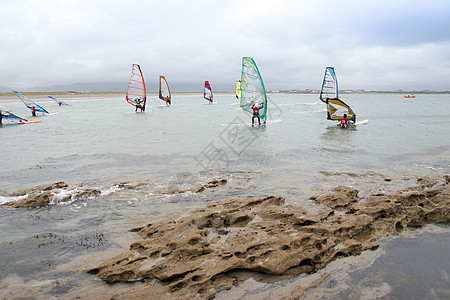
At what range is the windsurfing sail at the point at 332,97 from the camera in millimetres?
23594

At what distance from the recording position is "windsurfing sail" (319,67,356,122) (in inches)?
929

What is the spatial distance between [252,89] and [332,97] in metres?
7.26

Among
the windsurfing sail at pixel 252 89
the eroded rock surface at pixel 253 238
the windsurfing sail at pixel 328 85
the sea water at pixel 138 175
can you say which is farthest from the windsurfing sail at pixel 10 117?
the windsurfing sail at pixel 328 85

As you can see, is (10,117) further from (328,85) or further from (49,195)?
(328,85)

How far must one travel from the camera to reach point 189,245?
455cm

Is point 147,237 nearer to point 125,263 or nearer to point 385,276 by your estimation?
point 125,263

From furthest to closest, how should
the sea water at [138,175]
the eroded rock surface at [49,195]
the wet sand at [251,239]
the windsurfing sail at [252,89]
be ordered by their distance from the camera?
1. the windsurfing sail at [252,89]
2. the eroded rock surface at [49,195]
3. the sea water at [138,175]
4. the wet sand at [251,239]

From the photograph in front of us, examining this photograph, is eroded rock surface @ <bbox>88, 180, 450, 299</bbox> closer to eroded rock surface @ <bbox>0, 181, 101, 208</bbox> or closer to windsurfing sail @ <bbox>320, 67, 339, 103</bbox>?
eroded rock surface @ <bbox>0, 181, 101, 208</bbox>

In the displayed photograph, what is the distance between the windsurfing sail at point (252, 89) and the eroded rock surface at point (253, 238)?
48.3ft

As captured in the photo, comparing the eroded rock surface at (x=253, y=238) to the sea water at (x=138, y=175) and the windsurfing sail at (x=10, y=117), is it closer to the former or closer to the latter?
the sea water at (x=138, y=175)

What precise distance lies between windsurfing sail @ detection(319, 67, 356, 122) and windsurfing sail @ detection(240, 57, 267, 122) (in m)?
5.25


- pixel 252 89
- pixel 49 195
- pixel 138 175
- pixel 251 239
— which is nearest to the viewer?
pixel 251 239

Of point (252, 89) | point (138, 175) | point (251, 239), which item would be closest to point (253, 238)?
point (251, 239)

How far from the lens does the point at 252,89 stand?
21.6 meters
